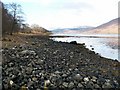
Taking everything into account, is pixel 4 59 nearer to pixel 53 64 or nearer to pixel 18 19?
pixel 53 64

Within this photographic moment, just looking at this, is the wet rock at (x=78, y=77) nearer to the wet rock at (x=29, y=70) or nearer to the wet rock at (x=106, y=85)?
the wet rock at (x=106, y=85)

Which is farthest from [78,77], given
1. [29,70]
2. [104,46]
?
[104,46]

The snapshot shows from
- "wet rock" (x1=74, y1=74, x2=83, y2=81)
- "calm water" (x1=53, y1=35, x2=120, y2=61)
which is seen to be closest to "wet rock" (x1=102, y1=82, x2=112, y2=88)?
"wet rock" (x1=74, y1=74, x2=83, y2=81)

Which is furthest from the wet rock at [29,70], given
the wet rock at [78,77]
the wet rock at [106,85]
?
the wet rock at [106,85]

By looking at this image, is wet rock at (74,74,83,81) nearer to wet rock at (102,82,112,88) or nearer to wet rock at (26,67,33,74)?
wet rock at (102,82,112,88)

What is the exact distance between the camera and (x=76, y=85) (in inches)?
533

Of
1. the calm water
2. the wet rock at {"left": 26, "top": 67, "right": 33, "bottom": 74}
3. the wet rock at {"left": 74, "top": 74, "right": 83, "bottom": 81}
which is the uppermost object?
the wet rock at {"left": 26, "top": 67, "right": 33, "bottom": 74}

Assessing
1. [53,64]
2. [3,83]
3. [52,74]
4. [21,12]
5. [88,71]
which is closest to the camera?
[3,83]

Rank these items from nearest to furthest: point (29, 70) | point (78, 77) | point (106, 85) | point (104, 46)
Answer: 1. point (106, 85)
2. point (78, 77)
3. point (29, 70)
4. point (104, 46)

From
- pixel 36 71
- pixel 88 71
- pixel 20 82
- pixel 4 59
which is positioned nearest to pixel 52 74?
pixel 36 71

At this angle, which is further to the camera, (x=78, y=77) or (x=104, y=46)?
(x=104, y=46)

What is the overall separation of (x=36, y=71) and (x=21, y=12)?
58513mm

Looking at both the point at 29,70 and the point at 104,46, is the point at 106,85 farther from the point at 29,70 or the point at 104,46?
the point at 104,46

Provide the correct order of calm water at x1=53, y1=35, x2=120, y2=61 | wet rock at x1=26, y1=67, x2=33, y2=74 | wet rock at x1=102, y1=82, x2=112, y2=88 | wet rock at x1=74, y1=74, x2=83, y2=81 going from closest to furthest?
wet rock at x1=102, y1=82, x2=112, y2=88
wet rock at x1=74, y1=74, x2=83, y2=81
wet rock at x1=26, y1=67, x2=33, y2=74
calm water at x1=53, y1=35, x2=120, y2=61
